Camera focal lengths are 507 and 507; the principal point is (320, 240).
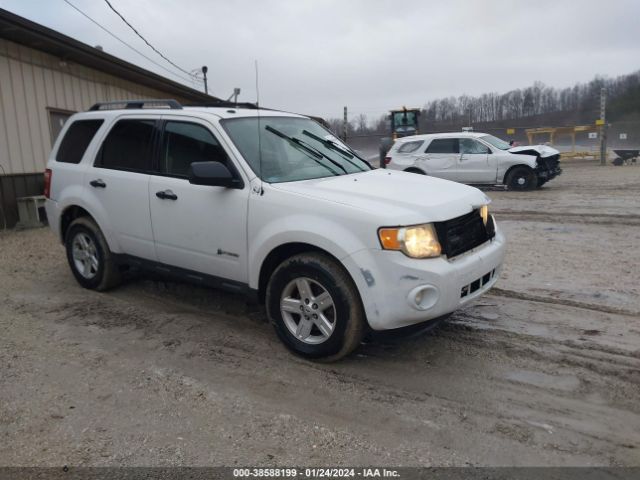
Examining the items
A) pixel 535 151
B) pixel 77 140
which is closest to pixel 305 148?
pixel 77 140

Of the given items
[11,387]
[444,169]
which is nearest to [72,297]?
[11,387]

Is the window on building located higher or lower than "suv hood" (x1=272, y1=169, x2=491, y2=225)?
higher

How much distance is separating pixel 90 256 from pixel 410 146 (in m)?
12.0

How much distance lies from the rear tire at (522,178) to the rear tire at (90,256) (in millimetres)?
12268

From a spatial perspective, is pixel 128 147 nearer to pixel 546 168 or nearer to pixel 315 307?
pixel 315 307

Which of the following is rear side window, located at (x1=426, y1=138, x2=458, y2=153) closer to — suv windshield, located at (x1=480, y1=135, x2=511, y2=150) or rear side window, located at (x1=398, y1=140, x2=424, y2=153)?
rear side window, located at (x1=398, y1=140, x2=424, y2=153)

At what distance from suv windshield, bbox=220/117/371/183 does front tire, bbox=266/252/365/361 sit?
2.66 feet

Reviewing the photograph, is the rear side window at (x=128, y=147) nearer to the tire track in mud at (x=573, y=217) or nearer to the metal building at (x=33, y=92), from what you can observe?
the metal building at (x=33, y=92)

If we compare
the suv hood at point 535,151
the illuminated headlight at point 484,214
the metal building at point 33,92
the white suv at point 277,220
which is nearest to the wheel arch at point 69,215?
the white suv at point 277,220

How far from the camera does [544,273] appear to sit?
19.8ft

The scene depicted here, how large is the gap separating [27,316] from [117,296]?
0.87m

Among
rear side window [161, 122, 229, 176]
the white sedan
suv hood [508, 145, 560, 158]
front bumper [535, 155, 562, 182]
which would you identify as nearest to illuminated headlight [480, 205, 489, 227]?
rear side window [161, 122, 229, 176]

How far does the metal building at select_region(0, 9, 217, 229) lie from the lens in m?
9.49

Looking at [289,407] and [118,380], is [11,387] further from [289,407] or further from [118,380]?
[289,407]
